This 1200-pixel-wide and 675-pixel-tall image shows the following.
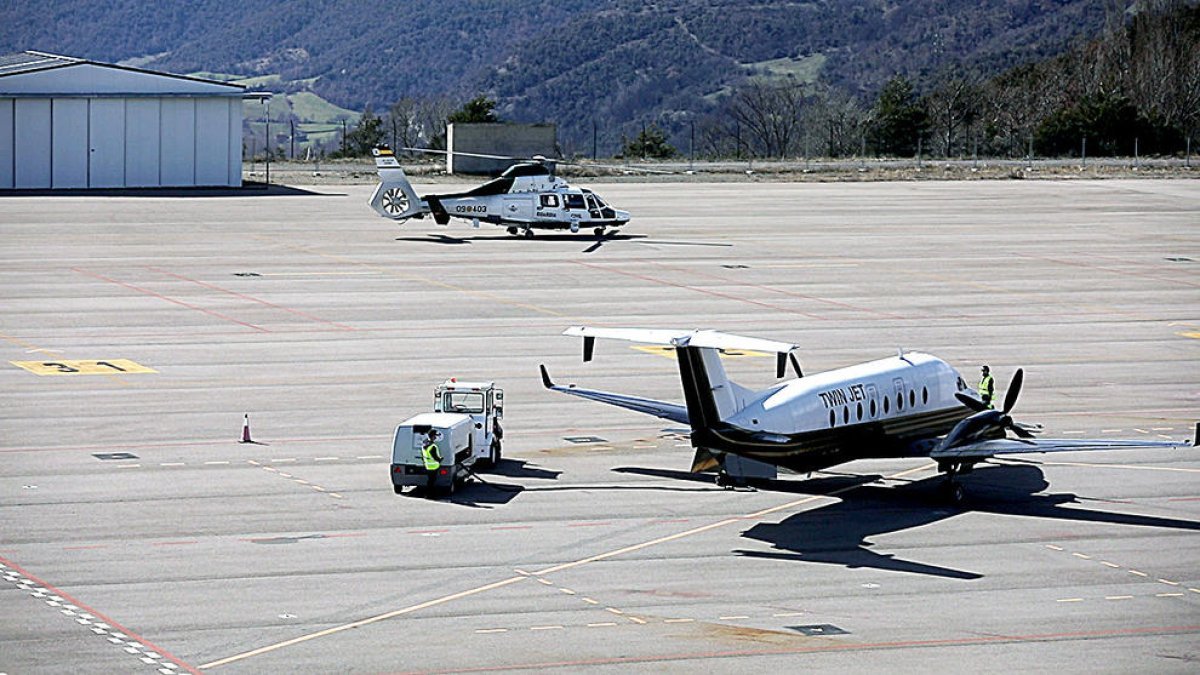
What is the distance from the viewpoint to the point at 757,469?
3281 cm

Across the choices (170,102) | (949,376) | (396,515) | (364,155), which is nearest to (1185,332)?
(949,376)

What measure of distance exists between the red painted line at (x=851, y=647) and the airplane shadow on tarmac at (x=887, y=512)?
3.52m

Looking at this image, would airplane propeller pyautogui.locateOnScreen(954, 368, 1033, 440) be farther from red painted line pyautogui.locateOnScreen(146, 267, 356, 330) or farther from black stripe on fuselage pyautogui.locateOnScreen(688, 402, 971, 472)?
red painted line pyautogui.locateOnScreen(146, 267, 356, 330)

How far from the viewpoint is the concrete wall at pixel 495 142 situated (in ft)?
436

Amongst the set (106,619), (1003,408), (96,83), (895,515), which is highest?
(96,83)

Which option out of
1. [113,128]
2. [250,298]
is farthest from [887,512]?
[113,128]

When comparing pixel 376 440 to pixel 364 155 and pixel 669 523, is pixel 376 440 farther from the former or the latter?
pixel 364 155

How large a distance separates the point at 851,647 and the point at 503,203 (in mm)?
62738

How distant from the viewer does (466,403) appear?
3922cm

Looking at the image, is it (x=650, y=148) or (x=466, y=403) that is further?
(x=650, y=148)

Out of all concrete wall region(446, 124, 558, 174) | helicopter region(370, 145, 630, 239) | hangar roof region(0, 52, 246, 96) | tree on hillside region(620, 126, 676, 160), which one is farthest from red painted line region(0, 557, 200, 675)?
tree on hillside region(620, 126, 676, 160)

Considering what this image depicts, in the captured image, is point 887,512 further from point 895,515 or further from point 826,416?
point 826,416

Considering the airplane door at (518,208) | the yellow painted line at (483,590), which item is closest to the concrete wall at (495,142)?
the airplane door at (518,208)

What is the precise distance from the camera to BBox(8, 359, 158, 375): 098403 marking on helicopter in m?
49.7
